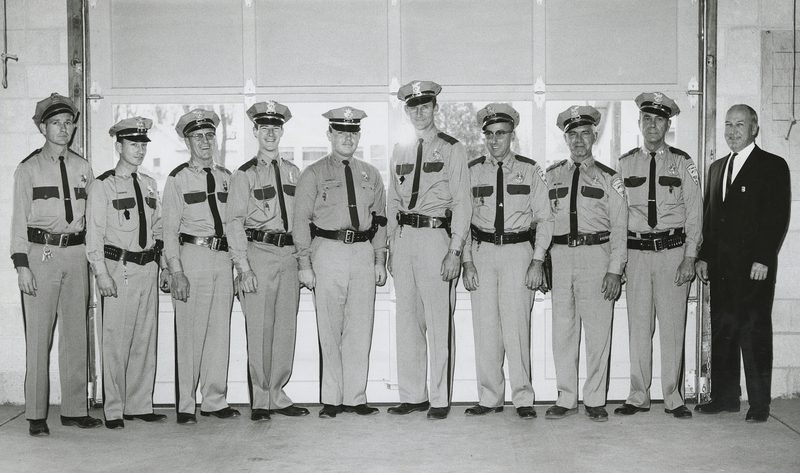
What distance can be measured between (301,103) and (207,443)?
2737 mm

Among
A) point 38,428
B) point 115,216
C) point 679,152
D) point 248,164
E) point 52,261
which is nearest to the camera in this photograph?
point 38,428

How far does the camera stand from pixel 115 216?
19.5 feet

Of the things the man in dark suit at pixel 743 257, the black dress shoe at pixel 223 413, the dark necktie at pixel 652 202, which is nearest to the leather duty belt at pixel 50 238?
the black dress shoe at pixel 223 413

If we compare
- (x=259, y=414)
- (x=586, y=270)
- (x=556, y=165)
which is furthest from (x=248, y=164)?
(x=586, y=270)

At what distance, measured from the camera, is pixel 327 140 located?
6738mm

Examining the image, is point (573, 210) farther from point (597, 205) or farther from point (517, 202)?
point (517, 202)

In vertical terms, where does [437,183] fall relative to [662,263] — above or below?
above

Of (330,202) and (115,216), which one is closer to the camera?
(115,216)

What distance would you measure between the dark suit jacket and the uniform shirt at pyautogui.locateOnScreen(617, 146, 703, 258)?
0.62 feet

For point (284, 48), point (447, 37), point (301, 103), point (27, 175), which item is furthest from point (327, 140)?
point (27, 175)

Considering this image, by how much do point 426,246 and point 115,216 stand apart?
7.19 ft

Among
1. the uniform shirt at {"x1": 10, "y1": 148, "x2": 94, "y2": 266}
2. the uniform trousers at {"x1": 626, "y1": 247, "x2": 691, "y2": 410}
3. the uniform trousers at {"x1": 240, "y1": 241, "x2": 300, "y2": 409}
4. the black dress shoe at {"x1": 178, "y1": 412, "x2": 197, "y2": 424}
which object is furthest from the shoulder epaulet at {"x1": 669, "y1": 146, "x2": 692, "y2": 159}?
the uniform shirt at {"x1": 10, "y1": 148, "x2": 94, "y2": 266}

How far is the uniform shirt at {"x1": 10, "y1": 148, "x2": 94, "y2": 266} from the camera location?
580 cm

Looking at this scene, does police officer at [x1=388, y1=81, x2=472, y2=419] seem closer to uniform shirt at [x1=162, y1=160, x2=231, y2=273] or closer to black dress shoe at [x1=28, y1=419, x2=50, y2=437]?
uniform shirt at [x1=162, y1=160, x2=231, y2=273]
